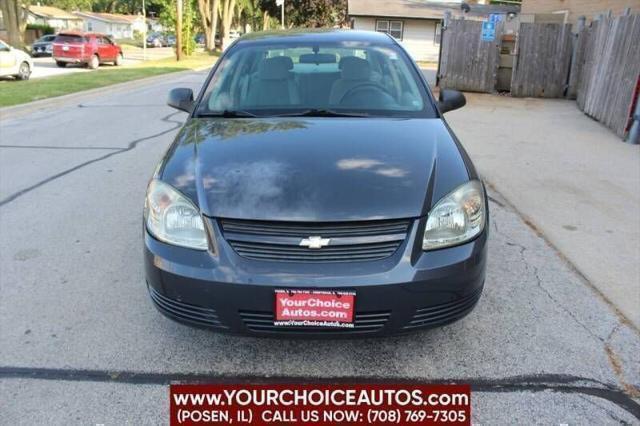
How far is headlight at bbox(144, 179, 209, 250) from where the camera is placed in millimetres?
2598

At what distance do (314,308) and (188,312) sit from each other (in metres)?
0.62

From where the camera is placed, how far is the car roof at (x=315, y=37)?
14.2 ft

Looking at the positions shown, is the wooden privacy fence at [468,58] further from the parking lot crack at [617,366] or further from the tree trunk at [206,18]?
the tree trunk at [206,18]

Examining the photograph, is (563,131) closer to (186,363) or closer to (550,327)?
(550,327)

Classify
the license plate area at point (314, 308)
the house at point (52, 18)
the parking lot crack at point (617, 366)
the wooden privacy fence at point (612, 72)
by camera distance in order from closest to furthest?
1. the license plate area at point (314, 308)
2. the parking lot crack at point (617, 366)
3. the wooden privacy fence at point (612, 72)
4. the house at point (52, 18)

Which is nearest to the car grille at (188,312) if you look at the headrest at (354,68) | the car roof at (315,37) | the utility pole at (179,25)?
the headrest at (354,68)

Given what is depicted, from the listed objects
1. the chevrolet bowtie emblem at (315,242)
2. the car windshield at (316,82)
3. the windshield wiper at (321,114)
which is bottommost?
the chevrolet bowtie emblem at (315,242)

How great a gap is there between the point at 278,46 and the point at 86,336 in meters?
2.52

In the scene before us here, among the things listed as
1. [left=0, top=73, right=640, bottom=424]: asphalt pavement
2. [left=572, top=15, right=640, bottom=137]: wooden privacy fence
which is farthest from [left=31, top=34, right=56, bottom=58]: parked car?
[left=0, top=73, right=640, bottom=424]: asphalt pavement

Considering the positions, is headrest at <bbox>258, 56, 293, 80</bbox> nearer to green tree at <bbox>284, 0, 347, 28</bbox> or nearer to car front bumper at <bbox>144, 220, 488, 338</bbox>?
car front bumper at <bbox>144, 220, 488, 338</bbox>

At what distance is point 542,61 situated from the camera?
14.2 meters

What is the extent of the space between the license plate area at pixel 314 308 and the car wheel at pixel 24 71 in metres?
18.2

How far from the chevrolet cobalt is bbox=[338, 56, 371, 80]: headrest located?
89 cm

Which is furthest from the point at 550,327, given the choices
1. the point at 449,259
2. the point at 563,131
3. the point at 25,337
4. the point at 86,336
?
the point at 563,131
